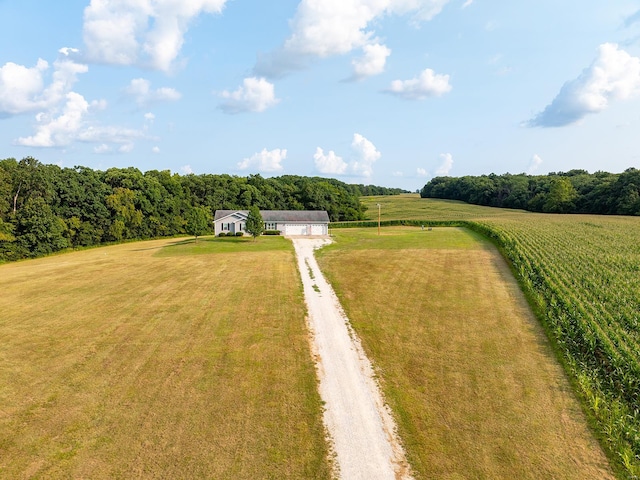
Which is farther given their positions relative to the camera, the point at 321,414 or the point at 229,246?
the point at 229,246

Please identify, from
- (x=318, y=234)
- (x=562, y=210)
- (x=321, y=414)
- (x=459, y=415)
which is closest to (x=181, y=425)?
(x=321, y=414)

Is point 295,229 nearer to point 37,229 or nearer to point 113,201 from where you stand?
point 113,201

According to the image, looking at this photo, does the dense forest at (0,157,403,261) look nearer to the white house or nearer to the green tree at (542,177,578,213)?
the white house

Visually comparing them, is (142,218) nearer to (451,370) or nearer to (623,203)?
(451,370)

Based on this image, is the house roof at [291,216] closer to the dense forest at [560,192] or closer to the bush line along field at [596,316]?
the bush line along field at [596,316]

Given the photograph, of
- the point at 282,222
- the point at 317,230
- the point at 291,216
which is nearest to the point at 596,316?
the point at 317,230
